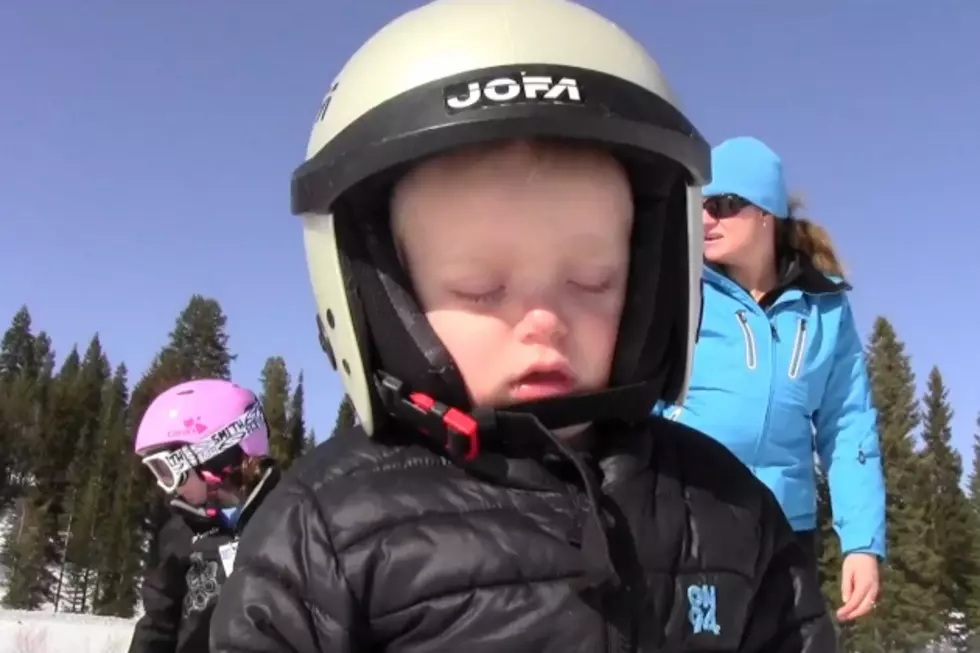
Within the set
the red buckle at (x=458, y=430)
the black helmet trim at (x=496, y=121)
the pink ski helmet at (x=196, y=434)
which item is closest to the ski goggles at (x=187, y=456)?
the pink ski helmet at (x=196, y=434)

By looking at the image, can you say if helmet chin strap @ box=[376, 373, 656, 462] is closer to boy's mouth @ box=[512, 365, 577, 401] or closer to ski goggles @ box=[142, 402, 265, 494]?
boy's mouth @ box=[512, 365, 577, 401]

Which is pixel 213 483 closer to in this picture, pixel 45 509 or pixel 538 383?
pixel 538 383

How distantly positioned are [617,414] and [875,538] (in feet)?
7.12

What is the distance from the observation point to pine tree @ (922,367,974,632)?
1719 inches

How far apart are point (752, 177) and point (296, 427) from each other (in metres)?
54.3

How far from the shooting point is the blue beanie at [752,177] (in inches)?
149

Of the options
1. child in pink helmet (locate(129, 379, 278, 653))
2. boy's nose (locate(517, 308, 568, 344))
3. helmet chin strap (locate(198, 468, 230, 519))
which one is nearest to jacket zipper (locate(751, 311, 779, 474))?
boy's nose (locate(517, 308, 568, 344))

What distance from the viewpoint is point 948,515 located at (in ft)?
149

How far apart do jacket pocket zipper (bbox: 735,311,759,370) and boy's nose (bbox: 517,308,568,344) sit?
1.98 metres

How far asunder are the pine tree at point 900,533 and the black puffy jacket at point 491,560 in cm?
4109

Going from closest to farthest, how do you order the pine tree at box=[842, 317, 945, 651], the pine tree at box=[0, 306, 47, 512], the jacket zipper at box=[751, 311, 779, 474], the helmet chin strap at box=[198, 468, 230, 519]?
1. the jacket zipper at box=[751, 311, 779, 474]
2. the helmet chin strap at box=[198, 468, 230, 519]
3. the pine tree at box=[842, 317, 945, 651]
4. the pine tree at box=[0, 306, 47, 512]

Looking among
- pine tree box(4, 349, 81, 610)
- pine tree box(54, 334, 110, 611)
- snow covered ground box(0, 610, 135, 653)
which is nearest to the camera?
snow covered ground box(0, 610, 135, 653)

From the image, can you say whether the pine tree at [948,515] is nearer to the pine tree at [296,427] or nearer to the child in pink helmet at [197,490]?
the pine tree at [296,427]

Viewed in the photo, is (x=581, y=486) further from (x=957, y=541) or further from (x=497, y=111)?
(x=957, y=541)
